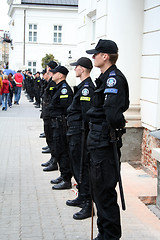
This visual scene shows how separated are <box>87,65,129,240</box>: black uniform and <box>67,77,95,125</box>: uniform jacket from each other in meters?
0.98

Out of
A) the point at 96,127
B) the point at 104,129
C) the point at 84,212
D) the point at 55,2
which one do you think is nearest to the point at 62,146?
the point at 84,212

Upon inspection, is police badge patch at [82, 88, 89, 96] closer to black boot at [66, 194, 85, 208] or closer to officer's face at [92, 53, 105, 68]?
officer's face at [92, 53, 105, 68]

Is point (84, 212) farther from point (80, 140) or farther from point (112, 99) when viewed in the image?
point (112, 99)

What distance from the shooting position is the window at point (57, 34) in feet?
159

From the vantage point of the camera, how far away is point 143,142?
8570 millimetres

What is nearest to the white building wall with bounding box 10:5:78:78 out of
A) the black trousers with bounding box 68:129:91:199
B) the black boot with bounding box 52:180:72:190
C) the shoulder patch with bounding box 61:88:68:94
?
the shoulder patch with bounding box 61:88:68:94

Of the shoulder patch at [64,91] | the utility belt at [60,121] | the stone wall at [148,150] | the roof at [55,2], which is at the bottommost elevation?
the stone wall at [148,150]

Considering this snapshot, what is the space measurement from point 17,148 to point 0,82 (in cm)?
1001

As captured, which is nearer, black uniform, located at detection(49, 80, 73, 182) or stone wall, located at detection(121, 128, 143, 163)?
black uniform, located at detection(49, 80, 73, 182)

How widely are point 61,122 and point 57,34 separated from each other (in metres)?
43.1

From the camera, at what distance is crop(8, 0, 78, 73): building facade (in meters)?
47.0

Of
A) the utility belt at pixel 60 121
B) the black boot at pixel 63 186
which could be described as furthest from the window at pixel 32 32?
the black boot at pixel 63 186

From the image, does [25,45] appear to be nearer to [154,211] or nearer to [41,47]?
[41,47]

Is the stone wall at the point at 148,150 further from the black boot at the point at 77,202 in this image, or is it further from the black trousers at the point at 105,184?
the black trousers at the point at 105,184
